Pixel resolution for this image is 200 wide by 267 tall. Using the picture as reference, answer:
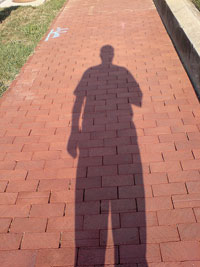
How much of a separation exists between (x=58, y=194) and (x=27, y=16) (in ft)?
26.5

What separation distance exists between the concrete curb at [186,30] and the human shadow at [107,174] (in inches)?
40.3

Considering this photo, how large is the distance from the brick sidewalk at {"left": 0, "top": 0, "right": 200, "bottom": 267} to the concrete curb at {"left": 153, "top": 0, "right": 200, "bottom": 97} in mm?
255

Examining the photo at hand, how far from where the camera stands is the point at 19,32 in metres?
7.94

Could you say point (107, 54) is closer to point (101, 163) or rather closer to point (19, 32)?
point (19, 32)

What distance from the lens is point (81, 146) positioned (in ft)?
11.9

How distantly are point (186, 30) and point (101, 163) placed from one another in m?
3.47

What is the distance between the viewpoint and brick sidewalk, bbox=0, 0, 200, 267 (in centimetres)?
249

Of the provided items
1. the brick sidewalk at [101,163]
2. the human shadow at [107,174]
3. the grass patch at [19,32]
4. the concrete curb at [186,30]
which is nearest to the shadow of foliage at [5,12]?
the grass patch at [19,32]

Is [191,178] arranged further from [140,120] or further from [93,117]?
[93,117]

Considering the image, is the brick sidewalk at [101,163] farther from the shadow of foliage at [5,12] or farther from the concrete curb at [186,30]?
the shadow of foliage at [5,12]

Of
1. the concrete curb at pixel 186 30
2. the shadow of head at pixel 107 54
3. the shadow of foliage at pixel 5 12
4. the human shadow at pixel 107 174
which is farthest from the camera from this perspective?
the shadow of foliage at pixel 5 12

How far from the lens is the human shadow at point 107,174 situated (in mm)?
2480

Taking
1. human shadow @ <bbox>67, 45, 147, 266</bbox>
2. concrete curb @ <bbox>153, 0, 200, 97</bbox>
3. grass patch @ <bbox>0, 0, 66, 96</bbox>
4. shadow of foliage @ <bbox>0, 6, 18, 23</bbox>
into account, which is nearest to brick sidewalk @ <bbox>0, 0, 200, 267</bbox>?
human shadow @ <bbox>67, 45, 147, 266</bbox>

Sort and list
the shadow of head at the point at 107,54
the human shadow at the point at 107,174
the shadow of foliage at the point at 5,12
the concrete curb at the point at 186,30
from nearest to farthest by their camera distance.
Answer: the human shadow at the point at 107,174 < the concrete curb at the point at 186,30 < the shadow of head at the point at 107,54 < the shadow of foliage at the point at 5,12
